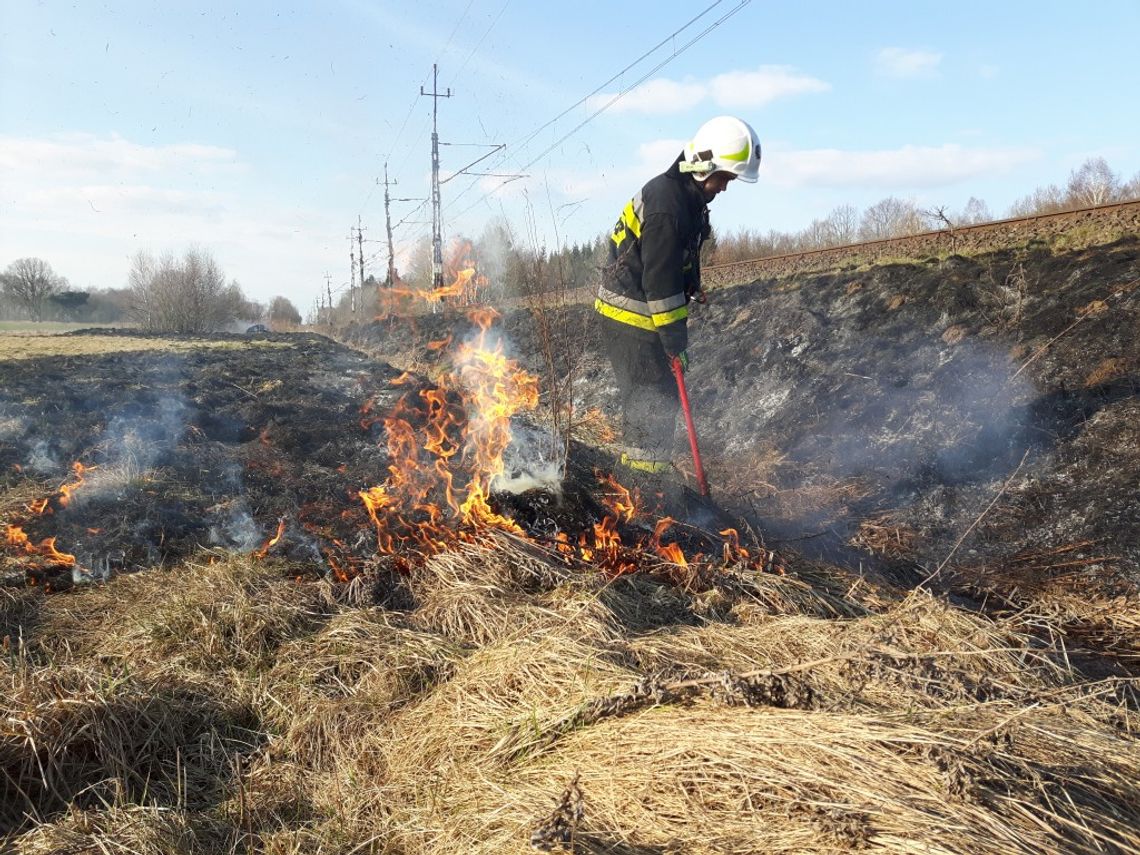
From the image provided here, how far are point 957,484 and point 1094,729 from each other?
4.39 m

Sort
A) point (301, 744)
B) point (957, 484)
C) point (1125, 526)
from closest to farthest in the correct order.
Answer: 1. point (301, 744)
2. point (1125, 526)
3. point (957, 484)

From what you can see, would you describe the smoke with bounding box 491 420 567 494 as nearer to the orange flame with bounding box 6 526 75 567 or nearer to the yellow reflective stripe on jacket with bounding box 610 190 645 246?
the yellow reflective stripe on jacket with bounding box 610 190 645 246

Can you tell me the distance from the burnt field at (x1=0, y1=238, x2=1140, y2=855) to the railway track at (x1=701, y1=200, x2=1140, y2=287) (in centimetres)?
83

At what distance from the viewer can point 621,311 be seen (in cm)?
524

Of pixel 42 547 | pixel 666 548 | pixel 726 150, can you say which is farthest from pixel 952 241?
pixel 42 547

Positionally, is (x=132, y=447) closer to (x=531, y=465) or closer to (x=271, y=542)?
(x=271, y=542)

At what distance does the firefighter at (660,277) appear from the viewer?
15.6 ft

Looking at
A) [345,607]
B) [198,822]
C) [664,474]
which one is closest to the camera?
[198,822]

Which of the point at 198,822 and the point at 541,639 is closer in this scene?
the point at 198,822

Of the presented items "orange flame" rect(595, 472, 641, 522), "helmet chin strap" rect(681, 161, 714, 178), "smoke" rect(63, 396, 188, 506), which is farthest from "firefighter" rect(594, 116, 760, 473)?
"smoke" rect(63, 396, 188, 506)

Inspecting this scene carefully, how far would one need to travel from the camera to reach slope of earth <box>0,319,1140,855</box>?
1.76 metres

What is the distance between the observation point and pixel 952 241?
35.2 ft

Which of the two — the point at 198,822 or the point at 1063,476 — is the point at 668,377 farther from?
the point at 198,822

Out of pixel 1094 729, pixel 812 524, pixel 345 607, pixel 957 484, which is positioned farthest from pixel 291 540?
pixel 957 484
